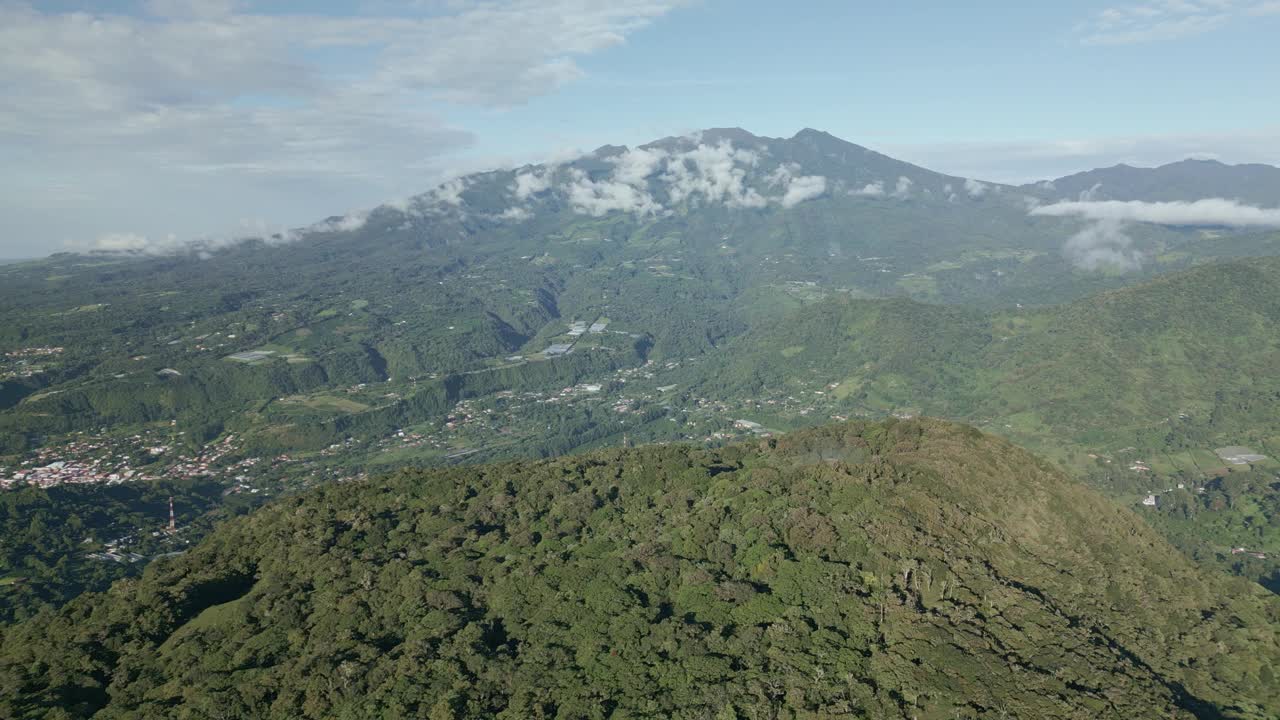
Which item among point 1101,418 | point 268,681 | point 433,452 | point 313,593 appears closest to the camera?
point 268,681

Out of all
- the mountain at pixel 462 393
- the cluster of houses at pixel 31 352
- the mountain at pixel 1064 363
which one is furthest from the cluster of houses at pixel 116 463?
the mountain at pixel 1064 363

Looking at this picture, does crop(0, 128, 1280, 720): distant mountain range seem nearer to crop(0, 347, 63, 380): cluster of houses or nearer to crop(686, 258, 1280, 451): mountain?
crop(686, 258, 1280, 451): mountain

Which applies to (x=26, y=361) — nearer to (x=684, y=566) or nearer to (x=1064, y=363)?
(x=684, y=566)

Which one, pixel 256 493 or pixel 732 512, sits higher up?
pixel 732 512

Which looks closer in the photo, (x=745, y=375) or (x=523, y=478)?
(x=523, y=478)

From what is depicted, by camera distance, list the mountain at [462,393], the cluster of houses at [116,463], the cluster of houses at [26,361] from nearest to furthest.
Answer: the mountain at [462,393]
the cluster of houses at [116,463]
the cluster of houses at [26,361]

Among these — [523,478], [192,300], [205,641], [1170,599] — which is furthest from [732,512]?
[192,300]

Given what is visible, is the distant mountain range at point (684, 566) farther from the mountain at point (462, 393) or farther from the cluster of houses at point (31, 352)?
the cluster of houses at point (31, 352)

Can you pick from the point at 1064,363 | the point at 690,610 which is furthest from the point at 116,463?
the point at 1064,363

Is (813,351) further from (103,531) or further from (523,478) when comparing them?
(103,531)
